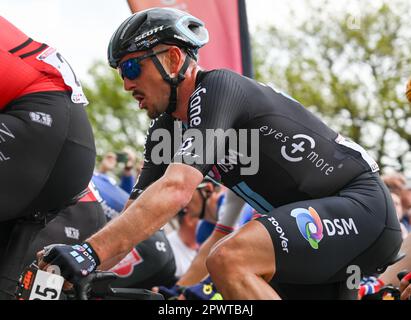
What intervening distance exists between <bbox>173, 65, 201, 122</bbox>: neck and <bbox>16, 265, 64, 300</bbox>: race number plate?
1.48 m

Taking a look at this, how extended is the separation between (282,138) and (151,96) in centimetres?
79

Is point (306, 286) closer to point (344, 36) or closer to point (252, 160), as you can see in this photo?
point (252, 160)

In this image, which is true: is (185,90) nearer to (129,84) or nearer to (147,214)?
(129,84)

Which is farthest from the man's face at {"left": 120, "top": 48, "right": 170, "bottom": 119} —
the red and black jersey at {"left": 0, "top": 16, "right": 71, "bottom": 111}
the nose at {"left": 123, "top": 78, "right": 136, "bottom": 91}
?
the red and black jersey at {"left": 0, "top": 16, "right": 71, "bottom": 111}

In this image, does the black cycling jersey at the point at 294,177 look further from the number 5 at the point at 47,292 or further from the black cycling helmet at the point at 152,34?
the number 5 at the point at 47,292

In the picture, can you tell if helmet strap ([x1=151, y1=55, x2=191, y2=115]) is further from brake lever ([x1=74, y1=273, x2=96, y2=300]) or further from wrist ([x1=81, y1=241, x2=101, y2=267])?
brake lever ([x1=74, y1=273, x2=96, y2=300])

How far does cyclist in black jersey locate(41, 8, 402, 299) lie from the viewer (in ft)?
10.8

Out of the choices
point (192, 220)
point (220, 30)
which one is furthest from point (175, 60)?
point (192, 220)

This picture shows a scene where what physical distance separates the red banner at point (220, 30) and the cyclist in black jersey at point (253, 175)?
4.45 m

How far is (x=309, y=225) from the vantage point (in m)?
3.52

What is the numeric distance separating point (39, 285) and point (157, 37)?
65.2 inches

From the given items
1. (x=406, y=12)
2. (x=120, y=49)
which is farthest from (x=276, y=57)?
(x=120, y=49)
